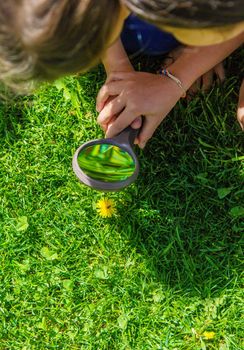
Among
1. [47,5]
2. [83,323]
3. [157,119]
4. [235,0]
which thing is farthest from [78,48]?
[83,323]

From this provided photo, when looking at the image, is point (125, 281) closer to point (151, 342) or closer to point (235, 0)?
point (151, 342)

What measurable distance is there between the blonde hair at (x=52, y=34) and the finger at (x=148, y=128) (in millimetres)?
612

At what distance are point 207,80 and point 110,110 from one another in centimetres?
34

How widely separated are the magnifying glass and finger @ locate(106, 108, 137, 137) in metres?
0.01

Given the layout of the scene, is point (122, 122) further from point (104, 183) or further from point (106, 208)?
point (106, 208)

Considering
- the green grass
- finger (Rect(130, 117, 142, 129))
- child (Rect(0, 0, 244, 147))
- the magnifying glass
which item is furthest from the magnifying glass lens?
child (Rect(0, 0, 244, 147))

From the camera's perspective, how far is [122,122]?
1.88 meters

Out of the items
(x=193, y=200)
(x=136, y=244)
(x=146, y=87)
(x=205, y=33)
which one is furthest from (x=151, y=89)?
(x=205, y=33)

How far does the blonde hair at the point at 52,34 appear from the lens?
3.81 ft

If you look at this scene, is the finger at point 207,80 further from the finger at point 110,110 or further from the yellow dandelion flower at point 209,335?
the yellow dandelion flower at point 209,335

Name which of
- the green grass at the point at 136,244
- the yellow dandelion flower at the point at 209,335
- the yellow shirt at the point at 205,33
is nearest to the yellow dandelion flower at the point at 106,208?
the green grass at the point at 136,244

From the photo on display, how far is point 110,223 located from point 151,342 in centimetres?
37

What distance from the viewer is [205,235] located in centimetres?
202

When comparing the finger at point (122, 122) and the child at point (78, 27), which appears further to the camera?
the finger at point (122, 122)
